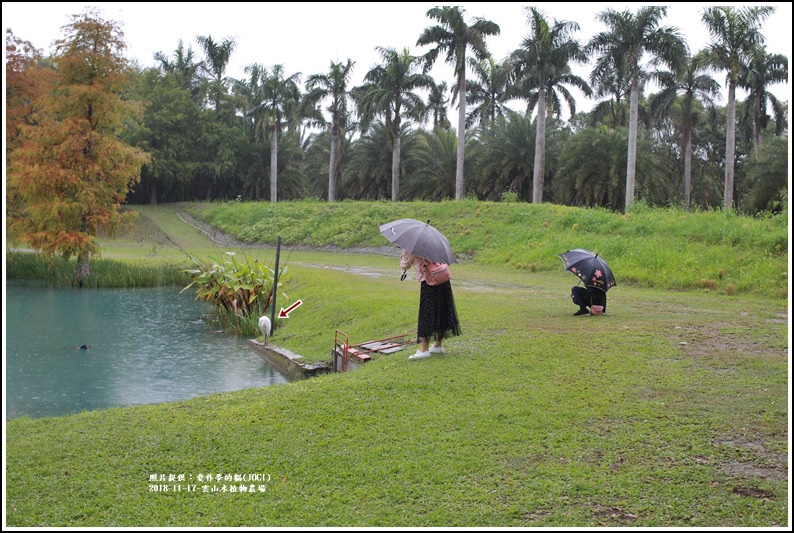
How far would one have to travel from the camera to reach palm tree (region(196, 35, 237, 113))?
1848 inches

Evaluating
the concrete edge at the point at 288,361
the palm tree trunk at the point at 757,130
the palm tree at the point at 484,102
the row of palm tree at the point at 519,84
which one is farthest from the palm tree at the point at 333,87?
the concrete edge at the point at 288,361

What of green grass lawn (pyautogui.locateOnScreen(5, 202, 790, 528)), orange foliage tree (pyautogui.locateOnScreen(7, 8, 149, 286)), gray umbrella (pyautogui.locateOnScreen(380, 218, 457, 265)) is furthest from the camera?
orange foliage tree (pyautogui.locateOnScreen(7, 8, 149, 286))

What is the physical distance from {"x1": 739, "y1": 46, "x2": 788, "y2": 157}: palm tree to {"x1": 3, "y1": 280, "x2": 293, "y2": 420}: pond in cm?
3031

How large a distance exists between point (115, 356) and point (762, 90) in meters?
38.3

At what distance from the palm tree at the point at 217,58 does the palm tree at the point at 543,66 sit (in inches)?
836

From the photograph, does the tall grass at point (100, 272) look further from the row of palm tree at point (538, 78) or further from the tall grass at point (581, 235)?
the row of palm tree at point (538, 78)

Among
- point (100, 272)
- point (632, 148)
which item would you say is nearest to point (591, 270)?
point (100, 272)

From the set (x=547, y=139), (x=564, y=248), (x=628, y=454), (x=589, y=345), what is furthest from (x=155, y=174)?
(x=628, y=454)

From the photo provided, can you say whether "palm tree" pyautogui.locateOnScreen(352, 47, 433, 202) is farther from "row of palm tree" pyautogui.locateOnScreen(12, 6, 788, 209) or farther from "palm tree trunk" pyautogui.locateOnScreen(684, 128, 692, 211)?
"palm tree trunk" pyautogui.locateOnScreen(684, 128, 692, 211)

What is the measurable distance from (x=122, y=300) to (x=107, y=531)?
16246 millimetres

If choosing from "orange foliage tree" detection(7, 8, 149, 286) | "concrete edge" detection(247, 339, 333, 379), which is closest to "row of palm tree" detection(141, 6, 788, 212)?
"orange foliage tree" detection(7, 8, 149, 286)

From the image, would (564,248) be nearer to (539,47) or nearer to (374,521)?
(539,47)

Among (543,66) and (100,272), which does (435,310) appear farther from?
(543,66)

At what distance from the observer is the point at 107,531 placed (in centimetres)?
449
